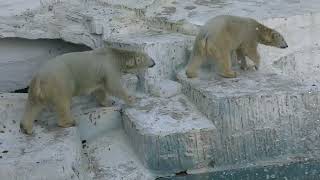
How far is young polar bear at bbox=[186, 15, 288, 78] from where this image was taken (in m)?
4.70

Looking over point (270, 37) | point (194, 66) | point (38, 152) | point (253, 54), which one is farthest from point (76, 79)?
point (270, 37)

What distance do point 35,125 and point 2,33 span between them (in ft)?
4.88

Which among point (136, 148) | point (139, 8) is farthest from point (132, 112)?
point (139, 8)

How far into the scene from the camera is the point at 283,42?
508 cm

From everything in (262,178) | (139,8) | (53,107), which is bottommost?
(262,178)

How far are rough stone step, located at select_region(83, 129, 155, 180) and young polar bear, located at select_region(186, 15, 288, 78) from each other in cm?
72

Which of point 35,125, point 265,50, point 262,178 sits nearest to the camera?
point 262,178

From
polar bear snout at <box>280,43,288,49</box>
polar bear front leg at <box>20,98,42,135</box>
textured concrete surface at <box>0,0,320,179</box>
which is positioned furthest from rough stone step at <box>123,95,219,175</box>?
polar bear snout at <box>280,43,288,49</box>

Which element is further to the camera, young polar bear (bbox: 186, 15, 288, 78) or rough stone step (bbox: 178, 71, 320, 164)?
young polar bear (bbox: 186, 15, 288, 78)

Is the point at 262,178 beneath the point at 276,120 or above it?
beneath

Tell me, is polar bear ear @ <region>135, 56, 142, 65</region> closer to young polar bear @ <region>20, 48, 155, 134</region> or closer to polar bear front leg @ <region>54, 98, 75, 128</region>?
young polar bear @ <region>20, 48, 155, 134</region>

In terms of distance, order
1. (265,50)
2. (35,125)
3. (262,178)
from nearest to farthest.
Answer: (262,178), (35,125), (265,50)

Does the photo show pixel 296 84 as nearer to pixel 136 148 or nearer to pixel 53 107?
pixel 136 148

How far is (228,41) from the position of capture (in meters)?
4.77
